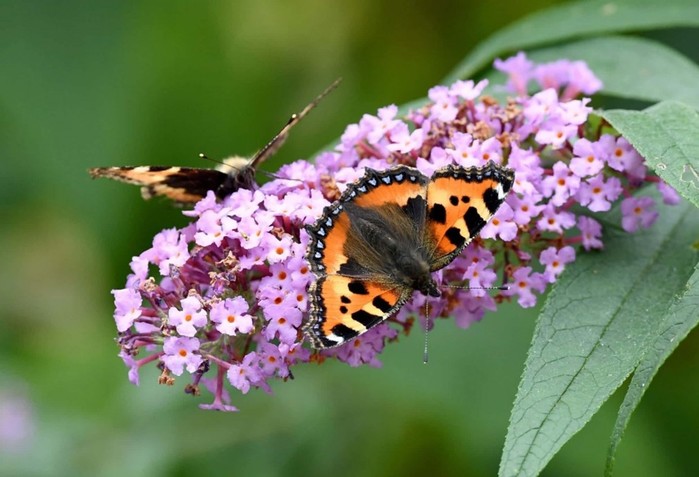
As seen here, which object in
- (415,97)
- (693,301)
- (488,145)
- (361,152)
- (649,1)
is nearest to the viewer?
(693,301)

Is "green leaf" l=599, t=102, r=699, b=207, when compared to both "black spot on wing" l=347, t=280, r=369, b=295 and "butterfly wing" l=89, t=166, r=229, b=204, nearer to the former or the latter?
"black spot on wing" l=347, t=280, r=369, b=295

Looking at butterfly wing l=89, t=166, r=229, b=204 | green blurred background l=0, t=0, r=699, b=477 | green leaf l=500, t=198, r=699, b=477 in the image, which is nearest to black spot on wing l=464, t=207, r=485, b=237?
green leaf l=500, t=198, r=699, b=477

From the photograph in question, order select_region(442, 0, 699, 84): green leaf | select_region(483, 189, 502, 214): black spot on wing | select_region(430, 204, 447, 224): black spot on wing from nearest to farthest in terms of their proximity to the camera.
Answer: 1. select_region(483, 189, 502, 214): black spot on wing
2. select_region(430, 204, 447, 224): black spot on wing
3. select_region(442, 0, 699, 84): green leaf

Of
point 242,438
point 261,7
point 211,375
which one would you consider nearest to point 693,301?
point 211,375

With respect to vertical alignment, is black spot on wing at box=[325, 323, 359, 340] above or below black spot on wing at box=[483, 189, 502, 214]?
below

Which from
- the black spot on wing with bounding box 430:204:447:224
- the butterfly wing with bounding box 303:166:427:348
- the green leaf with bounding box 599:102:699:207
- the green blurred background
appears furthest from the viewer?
the green blurred background

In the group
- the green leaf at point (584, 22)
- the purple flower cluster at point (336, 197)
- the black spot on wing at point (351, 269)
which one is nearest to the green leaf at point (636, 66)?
the green leaf at point (584, 22)

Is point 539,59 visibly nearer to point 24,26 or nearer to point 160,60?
point 160,60
